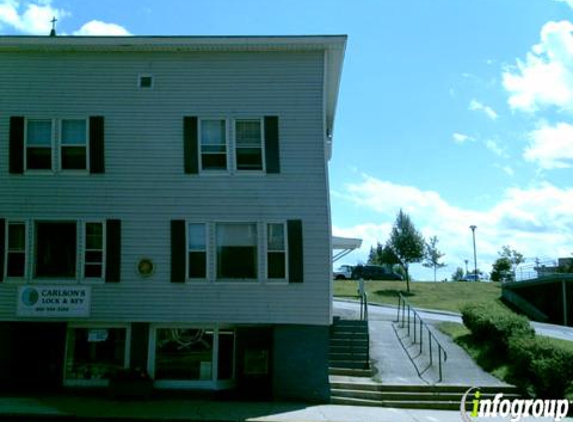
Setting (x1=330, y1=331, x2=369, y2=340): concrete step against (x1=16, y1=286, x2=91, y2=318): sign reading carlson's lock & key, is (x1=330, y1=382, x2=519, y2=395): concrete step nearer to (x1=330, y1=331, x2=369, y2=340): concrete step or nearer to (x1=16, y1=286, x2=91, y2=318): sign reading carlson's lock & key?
(x1=330, y1=331, x2=369, y2=340): concrete step

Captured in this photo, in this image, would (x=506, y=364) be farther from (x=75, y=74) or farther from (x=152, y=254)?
(x=75, y=74)

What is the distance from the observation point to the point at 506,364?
58.9ft

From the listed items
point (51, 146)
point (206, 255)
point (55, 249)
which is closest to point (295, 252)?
point (206, 255)

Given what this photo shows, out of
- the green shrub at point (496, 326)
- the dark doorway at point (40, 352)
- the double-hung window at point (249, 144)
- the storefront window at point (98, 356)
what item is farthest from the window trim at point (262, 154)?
the green shrub at point (496, 326)

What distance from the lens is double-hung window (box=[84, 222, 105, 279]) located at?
1691 cm

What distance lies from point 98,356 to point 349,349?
7436 mm

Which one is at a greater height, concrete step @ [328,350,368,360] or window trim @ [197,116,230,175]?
window trim @ [197,116,230,175]

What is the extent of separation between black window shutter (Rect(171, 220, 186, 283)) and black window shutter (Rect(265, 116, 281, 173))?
114 inches

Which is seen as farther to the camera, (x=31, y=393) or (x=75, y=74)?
(x=75, y=74)

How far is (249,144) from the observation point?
17.2m

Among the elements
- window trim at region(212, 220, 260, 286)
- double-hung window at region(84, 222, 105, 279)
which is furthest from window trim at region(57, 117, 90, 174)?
window trim at region(212, 220, 260, 286)

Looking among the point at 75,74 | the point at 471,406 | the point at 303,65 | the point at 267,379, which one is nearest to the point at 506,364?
the point at 471,406

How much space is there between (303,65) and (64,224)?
320 inches

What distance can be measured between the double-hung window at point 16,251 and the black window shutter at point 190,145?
484cm
